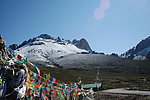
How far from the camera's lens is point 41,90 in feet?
22.7

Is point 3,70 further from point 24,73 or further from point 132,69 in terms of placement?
point 132,69

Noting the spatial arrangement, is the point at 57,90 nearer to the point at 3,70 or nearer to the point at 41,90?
the point at 41,90

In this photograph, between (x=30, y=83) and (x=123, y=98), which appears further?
(x=123, y=98)

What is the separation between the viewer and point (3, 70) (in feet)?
15.1

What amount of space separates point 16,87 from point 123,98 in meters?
22.2

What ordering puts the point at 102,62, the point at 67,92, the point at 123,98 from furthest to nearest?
the point at 102,62 → the point at 123,98 → the point at 67,92

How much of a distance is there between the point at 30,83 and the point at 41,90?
4.44 ft

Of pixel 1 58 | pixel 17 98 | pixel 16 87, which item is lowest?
pixel 17 98

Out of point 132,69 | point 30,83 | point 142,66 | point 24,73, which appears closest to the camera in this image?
point 24,73

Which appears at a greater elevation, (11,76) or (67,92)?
(11,76)

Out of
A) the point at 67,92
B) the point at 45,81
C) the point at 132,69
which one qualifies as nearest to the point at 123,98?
the point at 67,92

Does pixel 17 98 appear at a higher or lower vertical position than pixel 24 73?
lower

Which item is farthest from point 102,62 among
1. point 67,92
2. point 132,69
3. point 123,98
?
point 67,92

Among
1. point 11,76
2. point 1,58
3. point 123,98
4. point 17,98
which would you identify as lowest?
point 123,98
